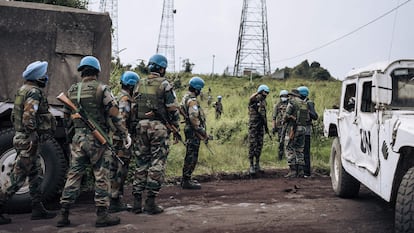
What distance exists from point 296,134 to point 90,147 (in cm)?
489

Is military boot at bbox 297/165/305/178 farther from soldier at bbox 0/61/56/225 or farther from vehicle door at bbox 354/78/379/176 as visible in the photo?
soldier at bbox 0/61/56/225

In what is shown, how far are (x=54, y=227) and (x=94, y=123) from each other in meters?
1.21

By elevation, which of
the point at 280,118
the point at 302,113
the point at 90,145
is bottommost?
the point at 90,145

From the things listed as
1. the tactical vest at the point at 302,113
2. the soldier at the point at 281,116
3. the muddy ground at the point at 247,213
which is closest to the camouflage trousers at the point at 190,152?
the muddy ground at the point at 247,213

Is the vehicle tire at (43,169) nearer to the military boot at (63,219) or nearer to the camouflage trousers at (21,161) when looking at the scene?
the camouflage trousers at (21,161)

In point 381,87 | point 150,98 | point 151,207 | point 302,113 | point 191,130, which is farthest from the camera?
point 302,113

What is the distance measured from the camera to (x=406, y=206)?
3.51 metres

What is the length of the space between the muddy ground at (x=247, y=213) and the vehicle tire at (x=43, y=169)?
0.58 ft

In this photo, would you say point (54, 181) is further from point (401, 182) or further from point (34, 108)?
point (401, 182)

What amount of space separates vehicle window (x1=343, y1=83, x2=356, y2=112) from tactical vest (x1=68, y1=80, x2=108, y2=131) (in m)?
3.36

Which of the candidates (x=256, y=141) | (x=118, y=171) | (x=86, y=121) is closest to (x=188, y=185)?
(x=118, y=171)

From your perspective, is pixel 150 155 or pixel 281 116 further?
pixel 281 116

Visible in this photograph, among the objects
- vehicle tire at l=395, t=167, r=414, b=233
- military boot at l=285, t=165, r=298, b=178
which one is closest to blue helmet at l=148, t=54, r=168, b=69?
vehicle tire at l=395, t=167, r=414, b=233

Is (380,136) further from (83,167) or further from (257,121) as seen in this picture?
(257,121)
